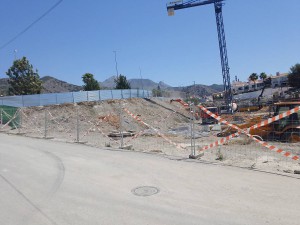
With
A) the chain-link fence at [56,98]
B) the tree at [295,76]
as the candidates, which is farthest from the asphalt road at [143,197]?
the tree at [295,76]

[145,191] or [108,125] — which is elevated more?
[108,125]

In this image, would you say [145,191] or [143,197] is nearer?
[143,197]

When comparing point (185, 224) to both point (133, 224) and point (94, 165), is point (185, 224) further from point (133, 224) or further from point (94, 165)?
point (94, 165)

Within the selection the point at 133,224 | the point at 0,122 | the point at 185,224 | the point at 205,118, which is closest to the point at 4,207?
the point at 133,224

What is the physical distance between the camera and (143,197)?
6781 millimetres

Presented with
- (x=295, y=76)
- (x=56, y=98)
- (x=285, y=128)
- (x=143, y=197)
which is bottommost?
(x=143, y=197)

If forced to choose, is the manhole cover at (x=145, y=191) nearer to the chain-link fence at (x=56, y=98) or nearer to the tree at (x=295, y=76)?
the chain-link fence at (x=56, y=98)

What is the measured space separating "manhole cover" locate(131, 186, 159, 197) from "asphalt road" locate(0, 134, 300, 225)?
13cm

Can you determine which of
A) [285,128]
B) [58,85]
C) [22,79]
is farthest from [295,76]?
[58,85]

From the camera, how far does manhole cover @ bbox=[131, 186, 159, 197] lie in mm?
7026

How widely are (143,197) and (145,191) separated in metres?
0.45

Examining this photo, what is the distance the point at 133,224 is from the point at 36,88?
64.0 m

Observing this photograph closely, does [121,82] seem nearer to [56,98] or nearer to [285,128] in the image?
[56,98]

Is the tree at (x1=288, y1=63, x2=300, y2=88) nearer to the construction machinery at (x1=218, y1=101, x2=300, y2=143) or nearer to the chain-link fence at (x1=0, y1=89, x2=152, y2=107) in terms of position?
the chain-link fence at (x1=0, y1=89, x2=152, y2=107)
